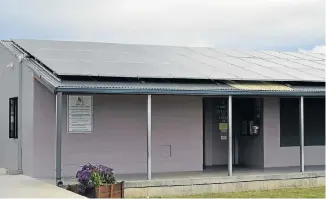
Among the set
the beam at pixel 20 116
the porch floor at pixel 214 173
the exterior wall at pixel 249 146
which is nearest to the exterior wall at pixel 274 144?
the exterior wall at pixel 249 146

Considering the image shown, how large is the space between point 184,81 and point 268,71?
304cm

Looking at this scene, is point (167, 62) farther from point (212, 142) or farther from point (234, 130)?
point (234, 130)

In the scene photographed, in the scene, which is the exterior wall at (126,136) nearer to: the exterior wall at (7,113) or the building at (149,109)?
the building at (149,109)

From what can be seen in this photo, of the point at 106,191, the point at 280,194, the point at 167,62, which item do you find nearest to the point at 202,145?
the point at 167,62

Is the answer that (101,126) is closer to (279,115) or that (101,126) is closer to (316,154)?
(279,115)

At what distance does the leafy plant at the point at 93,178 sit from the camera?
11.3 metres

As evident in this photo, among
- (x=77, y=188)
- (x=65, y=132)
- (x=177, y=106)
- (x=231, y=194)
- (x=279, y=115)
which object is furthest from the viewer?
(x=279, y=115)

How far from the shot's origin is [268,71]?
15828mm

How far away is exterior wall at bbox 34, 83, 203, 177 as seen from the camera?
13.9 meters

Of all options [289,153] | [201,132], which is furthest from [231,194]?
[289,153]

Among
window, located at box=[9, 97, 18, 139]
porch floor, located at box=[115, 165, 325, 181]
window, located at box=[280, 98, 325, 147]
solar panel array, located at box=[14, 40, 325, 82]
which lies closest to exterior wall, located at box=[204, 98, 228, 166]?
porch floor, located at box=[115, 165, 325, 181]

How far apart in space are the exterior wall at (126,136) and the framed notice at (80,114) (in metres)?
0.12

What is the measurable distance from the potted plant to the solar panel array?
2260mm

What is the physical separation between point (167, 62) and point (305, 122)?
455cm
